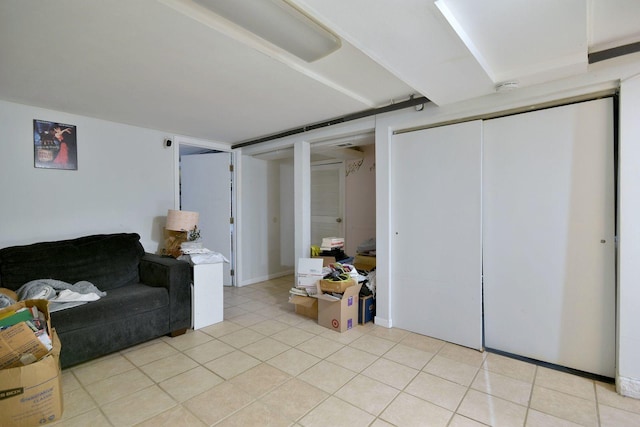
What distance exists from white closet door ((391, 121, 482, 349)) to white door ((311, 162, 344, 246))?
2139 millimetres

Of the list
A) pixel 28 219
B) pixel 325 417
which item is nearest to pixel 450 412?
pixel 325 417

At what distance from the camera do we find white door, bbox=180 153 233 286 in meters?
4.47

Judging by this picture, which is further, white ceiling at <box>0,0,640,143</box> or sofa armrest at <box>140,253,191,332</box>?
sofa armrest at <box>140,253,191,332</box>

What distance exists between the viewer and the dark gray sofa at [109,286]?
2.24 metres

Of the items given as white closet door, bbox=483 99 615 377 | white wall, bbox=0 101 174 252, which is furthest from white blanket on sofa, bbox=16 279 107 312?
white closet door, bbox=483 99 615 377

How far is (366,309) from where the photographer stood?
3086mm

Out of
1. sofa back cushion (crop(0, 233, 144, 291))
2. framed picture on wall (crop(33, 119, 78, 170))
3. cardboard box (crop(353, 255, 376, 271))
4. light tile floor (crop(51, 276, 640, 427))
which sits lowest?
light tile floor (crop(51, 276, 640, 427))

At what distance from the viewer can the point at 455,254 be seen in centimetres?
260

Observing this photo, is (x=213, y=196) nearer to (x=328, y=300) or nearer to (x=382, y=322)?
(x=328, y=300)

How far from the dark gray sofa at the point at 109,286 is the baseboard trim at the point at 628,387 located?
3.39 metres

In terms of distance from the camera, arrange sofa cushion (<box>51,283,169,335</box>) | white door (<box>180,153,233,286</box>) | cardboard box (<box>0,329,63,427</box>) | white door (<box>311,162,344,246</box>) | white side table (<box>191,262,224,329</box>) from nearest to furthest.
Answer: cardboard box (<box>0,329,63,427</box>), sofa cushion (<box>51,283,169,335</box>), white side table (<box>191,262,224,329</box>), white door (<box>180,153,233,286</box>), white door (<box>311,162,344,246</box>)

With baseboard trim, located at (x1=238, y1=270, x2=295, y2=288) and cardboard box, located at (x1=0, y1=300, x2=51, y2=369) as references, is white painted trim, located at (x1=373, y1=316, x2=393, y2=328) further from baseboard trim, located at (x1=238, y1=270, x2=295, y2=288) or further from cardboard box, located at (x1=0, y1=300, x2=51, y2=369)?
cardboard box, located at (x1=0, y1=300, x2=51, y2=369)

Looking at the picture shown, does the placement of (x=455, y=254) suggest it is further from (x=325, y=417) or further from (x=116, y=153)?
(x=116, y=153)

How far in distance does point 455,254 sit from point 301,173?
2.07 metres
